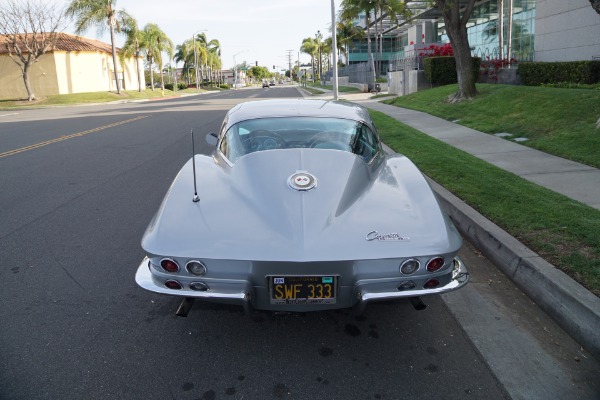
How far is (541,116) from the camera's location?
11.2m

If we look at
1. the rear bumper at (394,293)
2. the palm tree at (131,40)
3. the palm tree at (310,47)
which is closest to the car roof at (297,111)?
the rear bumper at (394,293)

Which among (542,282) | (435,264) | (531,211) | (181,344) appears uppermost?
(435,264)

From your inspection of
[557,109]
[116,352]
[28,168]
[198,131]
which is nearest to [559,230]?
[116,352]

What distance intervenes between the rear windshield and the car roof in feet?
0.28

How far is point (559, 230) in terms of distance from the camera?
447 cm

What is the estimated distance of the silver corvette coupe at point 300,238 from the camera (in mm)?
2738

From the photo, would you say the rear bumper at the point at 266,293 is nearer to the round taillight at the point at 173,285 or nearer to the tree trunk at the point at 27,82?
the round taillight at the point at 173,285

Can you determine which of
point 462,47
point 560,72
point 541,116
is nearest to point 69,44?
point 462,47

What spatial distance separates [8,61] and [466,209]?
5281 cm

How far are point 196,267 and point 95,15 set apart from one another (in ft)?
175

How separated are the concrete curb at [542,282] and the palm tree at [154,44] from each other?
61.3m

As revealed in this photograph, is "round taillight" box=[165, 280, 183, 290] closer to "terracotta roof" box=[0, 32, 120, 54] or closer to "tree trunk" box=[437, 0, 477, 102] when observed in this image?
"tree trunk" box=[437, 0, 477, 102]

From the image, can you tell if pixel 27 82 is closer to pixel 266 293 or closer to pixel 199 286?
pixel 199 286

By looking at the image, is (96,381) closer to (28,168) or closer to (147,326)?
(147,326)
